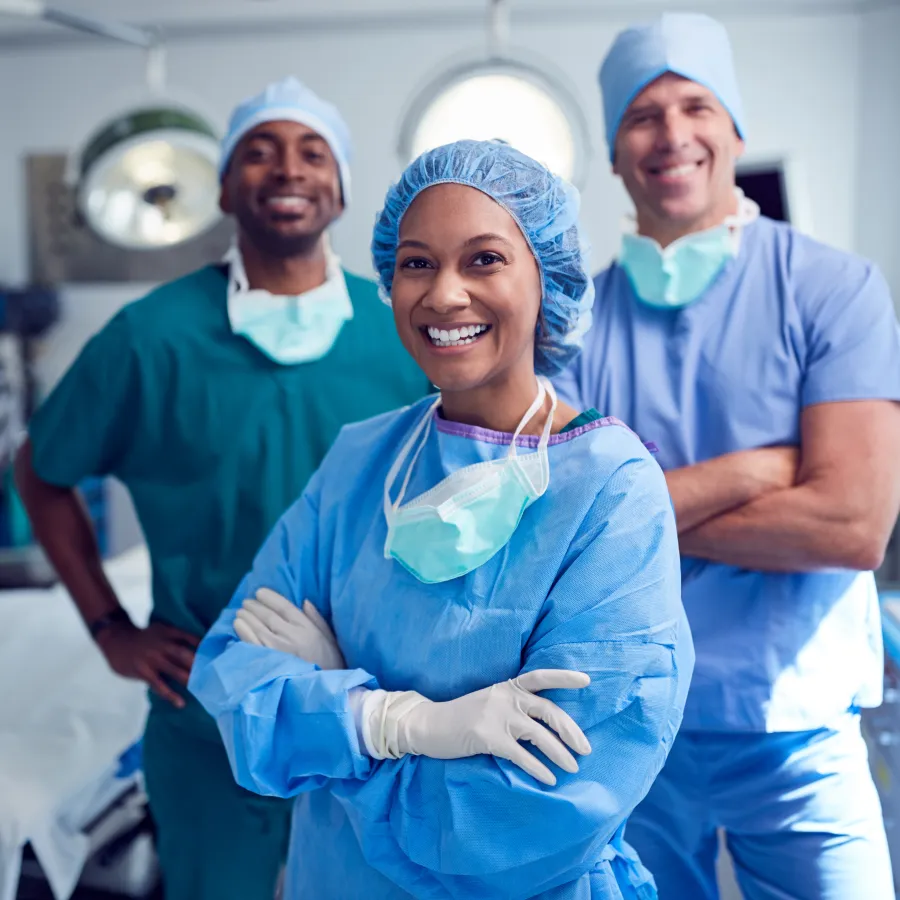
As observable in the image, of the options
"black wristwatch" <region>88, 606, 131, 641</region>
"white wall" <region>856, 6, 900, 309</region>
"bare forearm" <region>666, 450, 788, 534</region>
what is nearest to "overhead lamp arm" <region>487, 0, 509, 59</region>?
"bare forearm" <region>666, 450, 788, 534</region>

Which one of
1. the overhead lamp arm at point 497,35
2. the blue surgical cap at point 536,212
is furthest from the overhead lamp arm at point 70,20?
the blue surgical cap at point 536,212

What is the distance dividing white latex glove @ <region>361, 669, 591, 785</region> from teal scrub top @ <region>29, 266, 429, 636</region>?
71 cm

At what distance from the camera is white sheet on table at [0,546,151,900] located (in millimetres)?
1874

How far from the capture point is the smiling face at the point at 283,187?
1.77 metres

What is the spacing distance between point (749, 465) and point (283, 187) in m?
0.98

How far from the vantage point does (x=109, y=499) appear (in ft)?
13.8

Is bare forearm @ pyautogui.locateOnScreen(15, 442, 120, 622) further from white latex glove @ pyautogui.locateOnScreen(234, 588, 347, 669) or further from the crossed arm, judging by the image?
the crossed arm

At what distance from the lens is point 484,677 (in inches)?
42.1

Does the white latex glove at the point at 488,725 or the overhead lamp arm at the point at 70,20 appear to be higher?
the overhead lamp arm at the point at 70,20

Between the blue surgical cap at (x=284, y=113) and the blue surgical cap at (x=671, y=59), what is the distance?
1.81ft

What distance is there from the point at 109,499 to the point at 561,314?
3.47m

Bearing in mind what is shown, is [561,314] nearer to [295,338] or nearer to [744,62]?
[295,338]

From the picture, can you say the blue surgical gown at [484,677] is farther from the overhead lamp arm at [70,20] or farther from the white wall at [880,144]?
the white wall at [880,144]

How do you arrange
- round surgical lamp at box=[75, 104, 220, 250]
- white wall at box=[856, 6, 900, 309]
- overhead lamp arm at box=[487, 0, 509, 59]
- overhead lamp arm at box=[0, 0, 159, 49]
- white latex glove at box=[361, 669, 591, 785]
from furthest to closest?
1. white wall at box=[856, 6, 900, 309]
2. round surgical lamp at box=[75, 104, 220, 250]
3. overhead lamp arm at box=[487, 0, 509, 59]
4. overhead lamp arm at box=[0, 0, 159, 49]
5. white latex glove at box=[361, 669, 591, 785]
